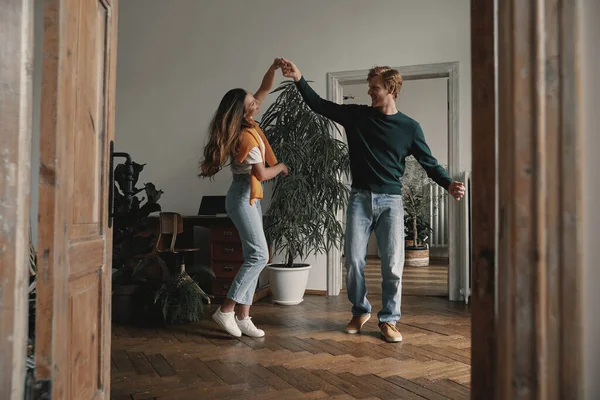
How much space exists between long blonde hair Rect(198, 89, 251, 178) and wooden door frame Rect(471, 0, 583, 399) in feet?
6.87

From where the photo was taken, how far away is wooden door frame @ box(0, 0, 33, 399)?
3.51 feet

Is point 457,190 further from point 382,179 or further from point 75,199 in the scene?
point 75,199

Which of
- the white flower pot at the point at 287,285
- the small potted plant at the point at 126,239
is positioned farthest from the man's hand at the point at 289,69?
the white flower pot at the point at 287,285

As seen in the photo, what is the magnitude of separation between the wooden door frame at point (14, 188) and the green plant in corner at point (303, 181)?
2.91 m

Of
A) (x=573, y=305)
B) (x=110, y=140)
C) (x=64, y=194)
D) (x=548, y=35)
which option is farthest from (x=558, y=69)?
(x=110, y=140)

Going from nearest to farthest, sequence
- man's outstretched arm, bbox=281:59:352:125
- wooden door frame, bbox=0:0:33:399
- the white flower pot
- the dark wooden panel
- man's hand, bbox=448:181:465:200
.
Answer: the dark wooden panel < wooden door frame, bbox=0:0:33:399 < man's hand, bbox=448:181:465:200 < man's outstretched arm, bbox=281:59:352:125 < the white flower pot

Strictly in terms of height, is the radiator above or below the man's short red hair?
below

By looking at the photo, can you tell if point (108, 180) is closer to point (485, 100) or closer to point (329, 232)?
point (485, 100)

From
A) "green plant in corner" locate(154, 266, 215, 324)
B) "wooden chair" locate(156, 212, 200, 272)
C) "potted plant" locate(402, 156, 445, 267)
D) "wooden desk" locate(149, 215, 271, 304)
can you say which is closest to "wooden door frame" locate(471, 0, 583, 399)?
"green plant in corner" locate(154, 266, 215, 324)

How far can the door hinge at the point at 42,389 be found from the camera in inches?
44.4

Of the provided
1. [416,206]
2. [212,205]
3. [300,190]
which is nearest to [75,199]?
[300,190]

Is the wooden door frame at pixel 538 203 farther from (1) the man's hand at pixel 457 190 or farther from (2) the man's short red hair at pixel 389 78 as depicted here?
(2) the man's short red hair at pixel 389 78

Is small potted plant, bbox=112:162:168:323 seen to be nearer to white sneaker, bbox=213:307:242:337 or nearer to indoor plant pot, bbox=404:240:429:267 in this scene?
white sneaker, bbox=213:307:242:337

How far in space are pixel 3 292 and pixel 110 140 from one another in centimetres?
69
